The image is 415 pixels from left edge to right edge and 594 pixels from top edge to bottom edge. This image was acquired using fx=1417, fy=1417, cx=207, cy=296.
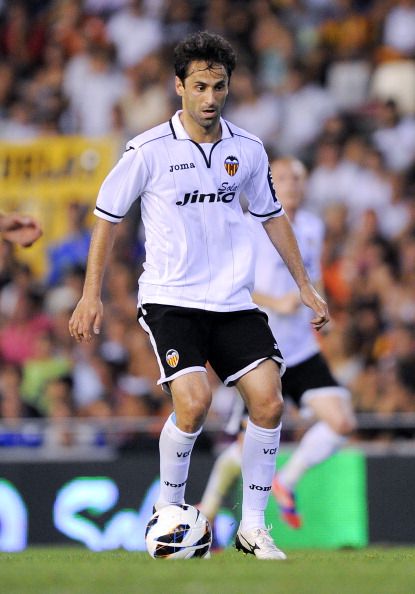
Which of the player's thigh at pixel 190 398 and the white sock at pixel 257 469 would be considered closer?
the player's thigh at pixel 190 398

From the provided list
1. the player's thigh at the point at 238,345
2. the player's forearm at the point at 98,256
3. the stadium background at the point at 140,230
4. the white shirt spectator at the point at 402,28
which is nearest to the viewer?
the player's forearm at the point at 98,256

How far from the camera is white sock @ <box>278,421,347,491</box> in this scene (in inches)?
397

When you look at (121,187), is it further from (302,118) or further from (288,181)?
(302,118)

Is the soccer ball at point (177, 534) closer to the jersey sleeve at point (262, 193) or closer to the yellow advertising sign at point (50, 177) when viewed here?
the jersey sleeve at point (262, 193)

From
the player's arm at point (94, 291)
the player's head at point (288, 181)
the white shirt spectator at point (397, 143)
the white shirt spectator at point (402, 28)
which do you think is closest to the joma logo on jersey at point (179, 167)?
the player's arm at point (94, 291)

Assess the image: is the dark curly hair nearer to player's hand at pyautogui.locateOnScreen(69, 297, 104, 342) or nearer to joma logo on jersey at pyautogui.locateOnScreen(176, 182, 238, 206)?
joma logo on jersey at pyautogui.locateOnScreen(176, 182, 238, 206)

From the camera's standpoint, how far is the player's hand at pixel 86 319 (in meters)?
6.77

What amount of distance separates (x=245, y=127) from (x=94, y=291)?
8.84 metres

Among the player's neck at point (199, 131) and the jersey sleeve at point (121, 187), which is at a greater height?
the player's neck at point (199, 131)

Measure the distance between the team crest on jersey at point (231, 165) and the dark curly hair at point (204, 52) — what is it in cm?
43

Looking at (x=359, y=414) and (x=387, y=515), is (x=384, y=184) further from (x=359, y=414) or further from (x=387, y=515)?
(x=387, y=515)

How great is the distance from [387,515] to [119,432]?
2339 millimetres

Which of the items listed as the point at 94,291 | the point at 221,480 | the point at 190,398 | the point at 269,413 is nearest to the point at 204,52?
the point at 94,291

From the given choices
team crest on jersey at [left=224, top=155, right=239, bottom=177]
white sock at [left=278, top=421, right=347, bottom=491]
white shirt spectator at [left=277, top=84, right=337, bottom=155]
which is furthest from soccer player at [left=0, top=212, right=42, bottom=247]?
white shirt spectator at [left=277, top=84, right=337, bottom=155]
